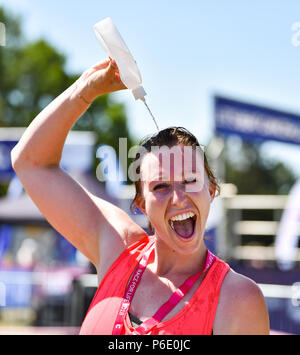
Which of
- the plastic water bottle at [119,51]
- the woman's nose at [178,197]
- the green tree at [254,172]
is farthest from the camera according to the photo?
the green tree at [254,172]

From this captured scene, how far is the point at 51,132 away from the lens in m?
2.04

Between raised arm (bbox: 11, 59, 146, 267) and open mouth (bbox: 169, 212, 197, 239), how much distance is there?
10.7 inches

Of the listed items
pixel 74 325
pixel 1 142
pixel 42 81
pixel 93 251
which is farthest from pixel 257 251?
pixel 42 81

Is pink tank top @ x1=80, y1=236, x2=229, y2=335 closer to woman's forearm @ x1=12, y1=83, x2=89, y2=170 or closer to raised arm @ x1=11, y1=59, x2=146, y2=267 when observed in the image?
raised arm @ x1=11, y1=59, x2=146, y2=267

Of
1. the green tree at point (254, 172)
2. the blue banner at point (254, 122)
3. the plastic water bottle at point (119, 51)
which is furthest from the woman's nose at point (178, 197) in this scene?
the green tree at point (254, 172)

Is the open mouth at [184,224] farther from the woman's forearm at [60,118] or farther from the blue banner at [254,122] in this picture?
the blue banner at [254,122]

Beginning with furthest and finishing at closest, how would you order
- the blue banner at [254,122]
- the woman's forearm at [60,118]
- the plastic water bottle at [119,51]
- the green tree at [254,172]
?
the green tree at [254,172]
the blue banner at [254,122]
the woman's forearm at [60,118]
the plastic water bottle at [119,51]

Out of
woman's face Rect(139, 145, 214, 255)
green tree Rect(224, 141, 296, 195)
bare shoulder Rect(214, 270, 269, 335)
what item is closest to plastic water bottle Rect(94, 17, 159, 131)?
woman's face Rect(139, 145, 214, 255)

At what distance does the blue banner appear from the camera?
7.33m

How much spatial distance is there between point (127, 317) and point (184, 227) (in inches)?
14.8

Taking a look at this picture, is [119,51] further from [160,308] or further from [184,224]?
[160,308]

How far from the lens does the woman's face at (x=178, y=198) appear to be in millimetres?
1781

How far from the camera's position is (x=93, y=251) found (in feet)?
6.73

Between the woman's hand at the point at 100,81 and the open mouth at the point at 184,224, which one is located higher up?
the woman's hand at the point at 100,81
